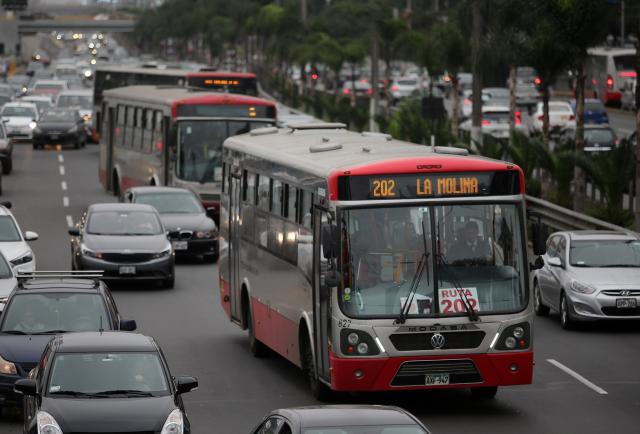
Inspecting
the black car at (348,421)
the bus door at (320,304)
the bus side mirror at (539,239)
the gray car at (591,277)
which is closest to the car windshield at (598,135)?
the gray car at (591,277)

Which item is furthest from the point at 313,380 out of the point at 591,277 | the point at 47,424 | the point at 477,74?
the point at 477,74

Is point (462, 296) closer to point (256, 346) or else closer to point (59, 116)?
point (256, 346)

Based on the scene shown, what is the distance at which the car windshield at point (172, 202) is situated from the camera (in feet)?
109

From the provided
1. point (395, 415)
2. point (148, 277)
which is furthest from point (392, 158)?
point (148, 277)

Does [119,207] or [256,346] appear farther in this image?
[119,207]

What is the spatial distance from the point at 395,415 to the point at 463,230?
251 inches

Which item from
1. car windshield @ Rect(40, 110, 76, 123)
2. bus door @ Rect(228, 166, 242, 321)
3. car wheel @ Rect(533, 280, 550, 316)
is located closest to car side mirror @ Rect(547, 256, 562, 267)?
car wheel @ Rect(533, 280, 550, 316)

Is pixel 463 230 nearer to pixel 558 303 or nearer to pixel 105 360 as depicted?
pixel 105 360

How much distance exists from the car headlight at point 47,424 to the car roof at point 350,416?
9.35ft

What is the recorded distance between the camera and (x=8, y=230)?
27.5 metres

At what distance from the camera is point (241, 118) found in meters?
36.9

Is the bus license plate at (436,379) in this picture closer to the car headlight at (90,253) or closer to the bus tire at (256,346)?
the bus tire at (256,346)

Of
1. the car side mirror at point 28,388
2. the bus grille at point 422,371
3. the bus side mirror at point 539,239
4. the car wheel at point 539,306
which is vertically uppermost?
the bus side mirror at point 539,239

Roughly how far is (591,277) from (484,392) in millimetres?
6207
